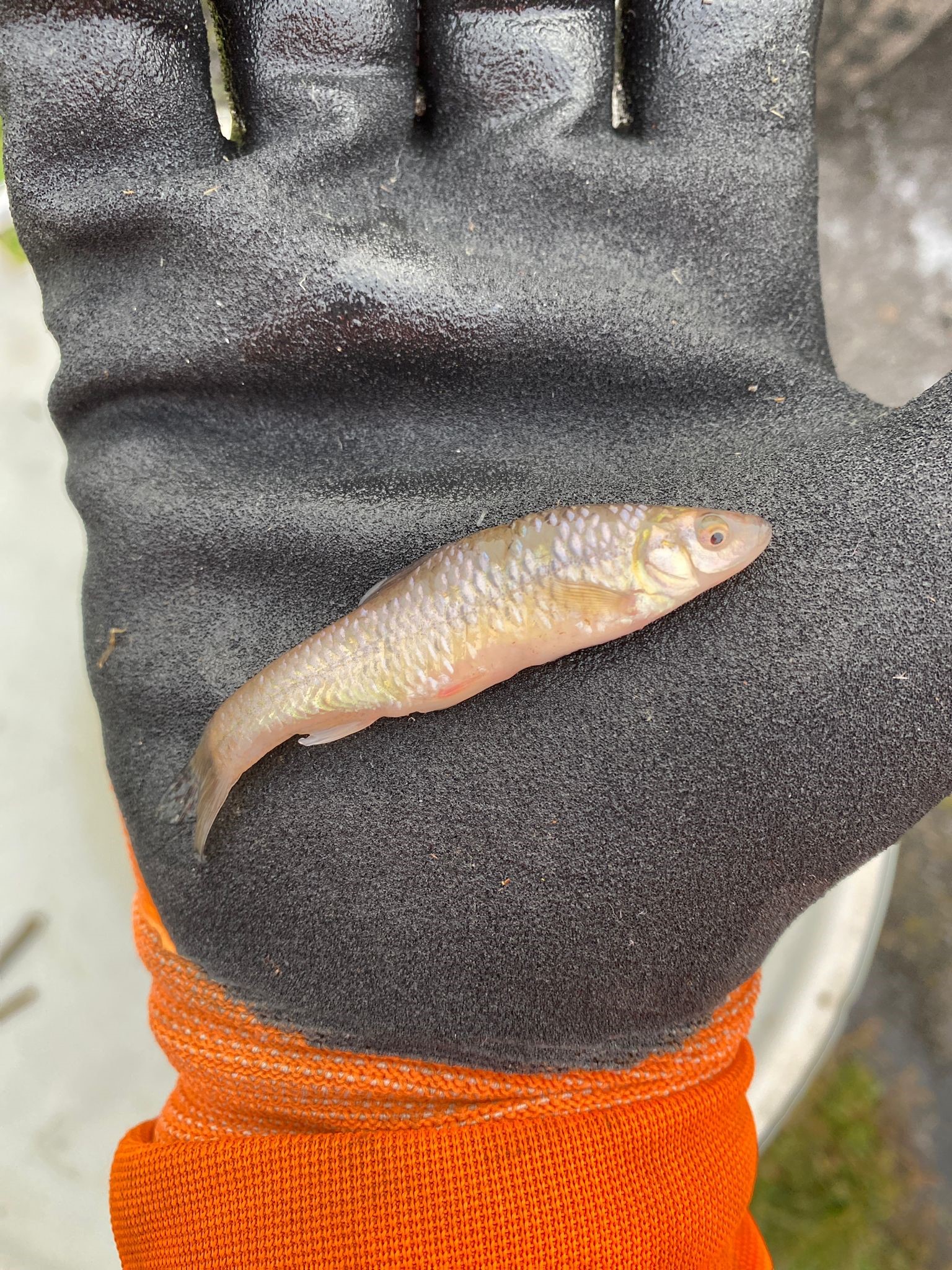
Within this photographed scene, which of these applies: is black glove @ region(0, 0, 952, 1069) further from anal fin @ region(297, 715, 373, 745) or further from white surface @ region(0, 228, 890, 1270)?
white surface @ region(0, 228, 890, 1270)

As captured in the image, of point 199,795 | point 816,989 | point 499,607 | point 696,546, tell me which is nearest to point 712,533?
point 696,546

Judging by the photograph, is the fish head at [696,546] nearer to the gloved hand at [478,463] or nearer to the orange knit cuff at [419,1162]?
the gloved hand at [478,463]

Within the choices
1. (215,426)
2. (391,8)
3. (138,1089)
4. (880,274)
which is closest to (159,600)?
(215,426)

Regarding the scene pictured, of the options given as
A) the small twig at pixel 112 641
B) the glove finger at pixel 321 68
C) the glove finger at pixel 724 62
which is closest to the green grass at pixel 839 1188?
the small twig at pixel 112 641

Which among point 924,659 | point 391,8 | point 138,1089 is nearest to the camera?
point 924,659

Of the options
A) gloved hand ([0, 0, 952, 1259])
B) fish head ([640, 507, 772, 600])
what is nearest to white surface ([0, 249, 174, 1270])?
gloved hand ([0, 0, 952, 1259])

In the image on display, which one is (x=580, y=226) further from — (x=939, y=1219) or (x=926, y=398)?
(x=939, y=1219)
